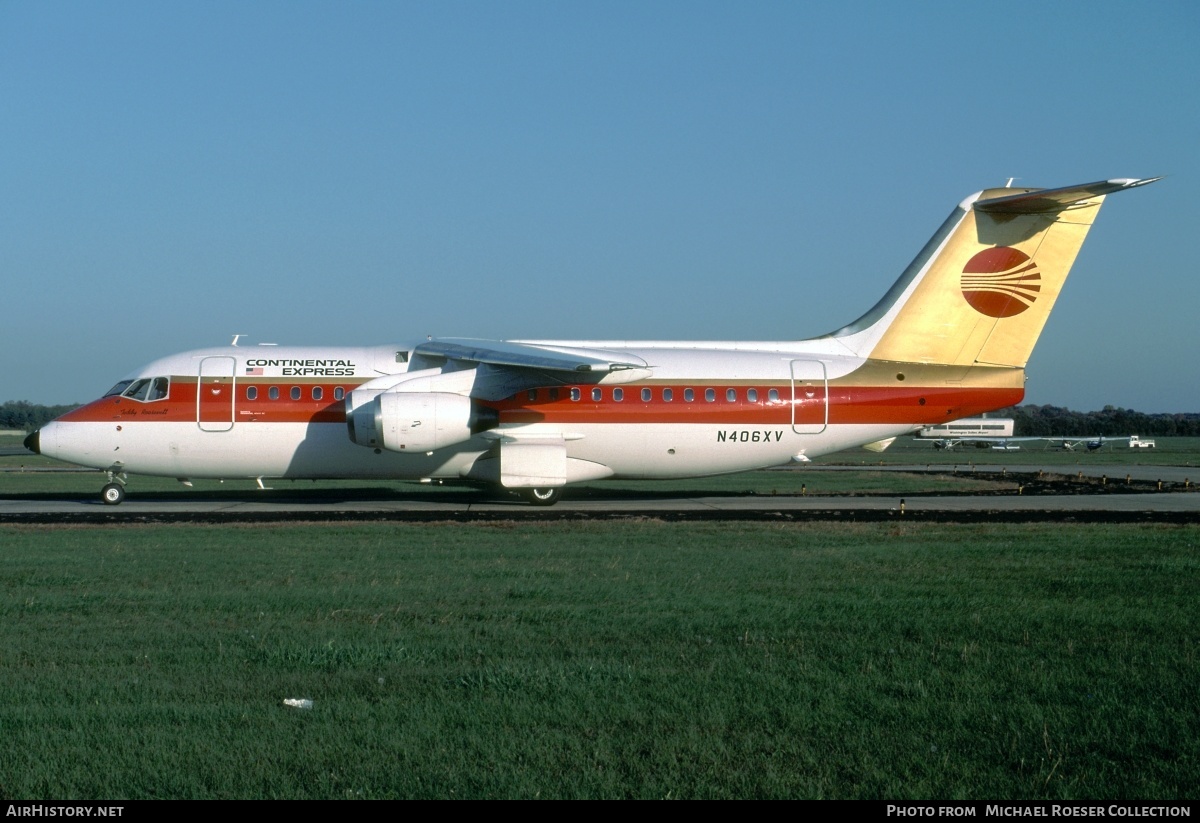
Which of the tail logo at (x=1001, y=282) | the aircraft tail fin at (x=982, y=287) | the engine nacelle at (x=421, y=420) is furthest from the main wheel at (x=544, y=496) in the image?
the tail logo at (x=1001, y=282)

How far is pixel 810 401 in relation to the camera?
25.8 metres

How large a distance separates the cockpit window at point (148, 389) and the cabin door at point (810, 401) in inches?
592

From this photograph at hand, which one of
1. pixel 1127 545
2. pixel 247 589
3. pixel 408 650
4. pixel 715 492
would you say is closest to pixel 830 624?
pixel 408 650

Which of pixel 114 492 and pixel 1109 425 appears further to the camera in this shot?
pixel 1109 425

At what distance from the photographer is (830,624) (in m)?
9.79

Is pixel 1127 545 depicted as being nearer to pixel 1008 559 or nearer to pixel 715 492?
pixel 1008 559

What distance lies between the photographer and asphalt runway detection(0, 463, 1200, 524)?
72.8ft

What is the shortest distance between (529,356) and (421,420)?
284 cm

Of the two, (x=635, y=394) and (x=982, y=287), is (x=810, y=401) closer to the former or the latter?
(x=635, y=394)

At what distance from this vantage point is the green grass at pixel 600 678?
5.81 metres

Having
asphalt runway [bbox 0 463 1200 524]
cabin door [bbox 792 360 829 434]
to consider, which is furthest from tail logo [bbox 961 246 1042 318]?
asphalt runway [bbox 0 463 1200 524]

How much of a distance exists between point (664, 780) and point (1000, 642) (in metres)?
4.53

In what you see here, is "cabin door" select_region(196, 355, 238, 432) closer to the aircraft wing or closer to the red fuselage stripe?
the red fuselage stripe

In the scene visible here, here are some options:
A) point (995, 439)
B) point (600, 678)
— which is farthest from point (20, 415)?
point (600, 678)
